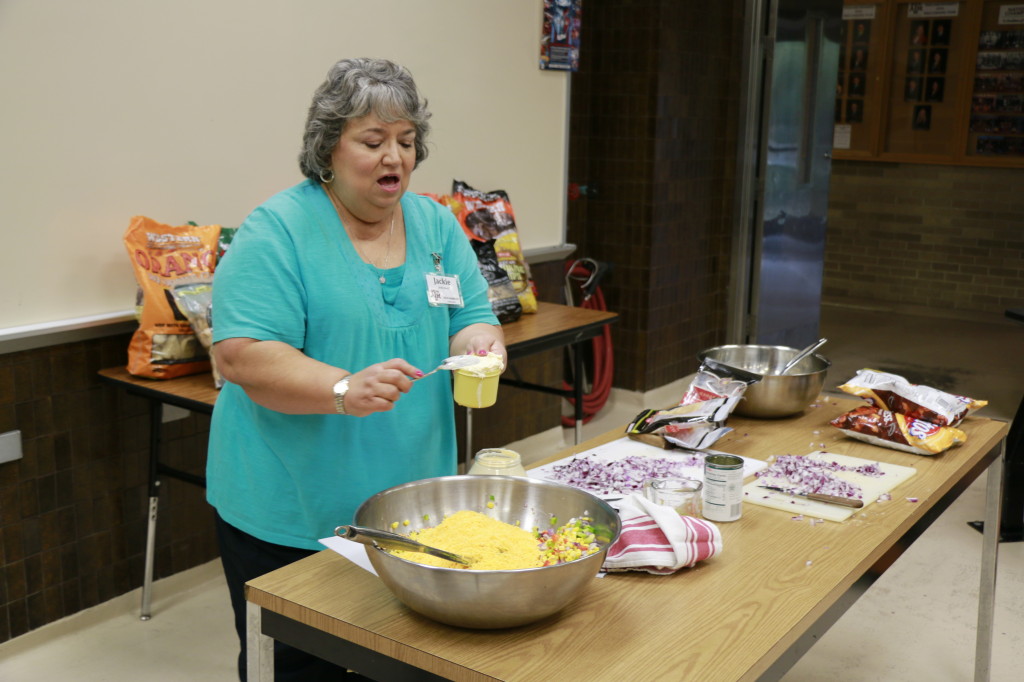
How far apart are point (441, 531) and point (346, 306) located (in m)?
0.53

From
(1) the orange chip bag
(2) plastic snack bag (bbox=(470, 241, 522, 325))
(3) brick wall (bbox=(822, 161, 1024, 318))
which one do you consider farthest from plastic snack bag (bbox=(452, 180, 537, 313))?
(3) brick wall (bbox=(822, 161, 1024, 318))

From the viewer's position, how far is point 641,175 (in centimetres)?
562

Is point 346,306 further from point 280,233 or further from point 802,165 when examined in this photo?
point 802,165

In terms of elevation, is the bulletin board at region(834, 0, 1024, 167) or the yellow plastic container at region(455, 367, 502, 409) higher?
the bulletin board at region(834, 0, 1024, 167)

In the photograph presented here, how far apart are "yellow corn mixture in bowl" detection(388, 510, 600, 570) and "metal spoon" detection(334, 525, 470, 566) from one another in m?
0.01

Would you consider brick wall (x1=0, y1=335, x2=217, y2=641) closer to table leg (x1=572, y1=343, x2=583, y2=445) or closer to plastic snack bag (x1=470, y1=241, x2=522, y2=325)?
plastic snack bag (x1=470, y1=241, x2=522, y2=325)

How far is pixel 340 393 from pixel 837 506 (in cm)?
103

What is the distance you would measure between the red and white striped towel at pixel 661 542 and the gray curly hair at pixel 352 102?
880 millimetres

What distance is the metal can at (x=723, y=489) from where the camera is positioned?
6.55 ft

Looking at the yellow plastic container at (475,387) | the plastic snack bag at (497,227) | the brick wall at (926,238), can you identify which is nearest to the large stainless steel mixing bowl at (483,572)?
the yellow plastic container at (475,387)

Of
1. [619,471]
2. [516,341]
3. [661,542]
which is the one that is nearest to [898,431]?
[619,471]

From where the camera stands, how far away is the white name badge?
6.98 feet

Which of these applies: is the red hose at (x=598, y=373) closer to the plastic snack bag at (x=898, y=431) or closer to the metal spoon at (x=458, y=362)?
the plastic snack bag at (x=898, y=431)

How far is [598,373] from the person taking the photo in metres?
5.58
